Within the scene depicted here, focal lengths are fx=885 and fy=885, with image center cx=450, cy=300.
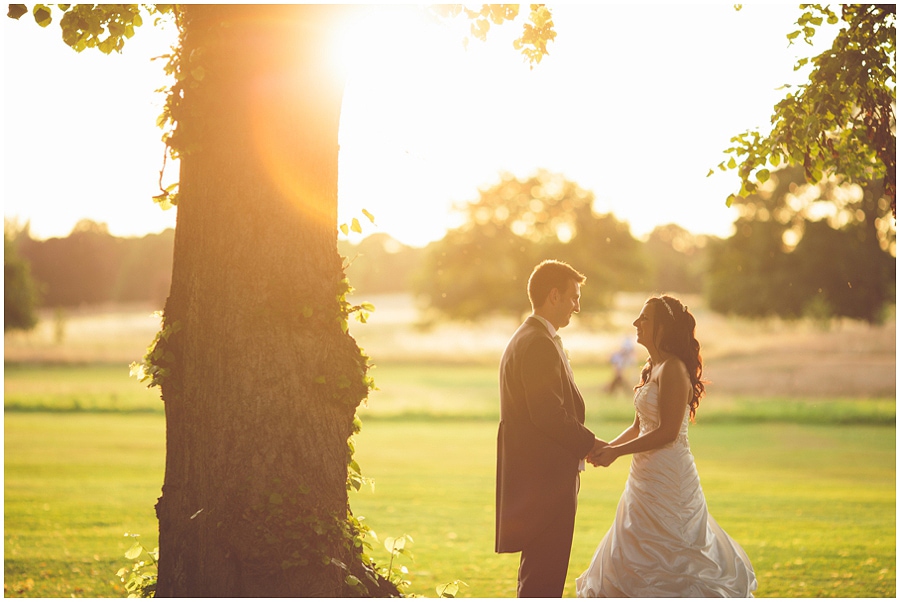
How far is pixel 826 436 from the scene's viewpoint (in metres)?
23.9

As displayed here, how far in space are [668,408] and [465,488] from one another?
382 inches

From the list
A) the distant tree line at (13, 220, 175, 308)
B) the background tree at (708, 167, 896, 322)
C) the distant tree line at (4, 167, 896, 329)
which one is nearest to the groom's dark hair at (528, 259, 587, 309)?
the distant tree line at (4, 167, 896, 329)

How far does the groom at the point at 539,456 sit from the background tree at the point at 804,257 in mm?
46392

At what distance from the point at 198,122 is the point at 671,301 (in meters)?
3.16

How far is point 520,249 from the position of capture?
51000mm

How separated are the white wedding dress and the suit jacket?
58cm

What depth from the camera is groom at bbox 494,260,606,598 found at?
5371 millimetres

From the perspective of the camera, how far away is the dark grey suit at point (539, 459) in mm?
5367

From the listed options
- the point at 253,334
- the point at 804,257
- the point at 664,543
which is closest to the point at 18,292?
the point at 804,257

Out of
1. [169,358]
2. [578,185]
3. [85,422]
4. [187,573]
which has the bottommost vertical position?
[85,422]

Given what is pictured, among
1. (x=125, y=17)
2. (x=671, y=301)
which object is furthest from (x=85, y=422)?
(x=671, y=301)

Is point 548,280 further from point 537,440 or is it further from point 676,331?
point 537,440

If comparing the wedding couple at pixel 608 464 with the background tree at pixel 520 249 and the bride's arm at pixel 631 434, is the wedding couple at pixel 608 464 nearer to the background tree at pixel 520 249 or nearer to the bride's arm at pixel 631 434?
the bride's arm at pixel 631 434

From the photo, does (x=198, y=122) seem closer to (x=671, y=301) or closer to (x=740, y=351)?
(x=671, y=301)
